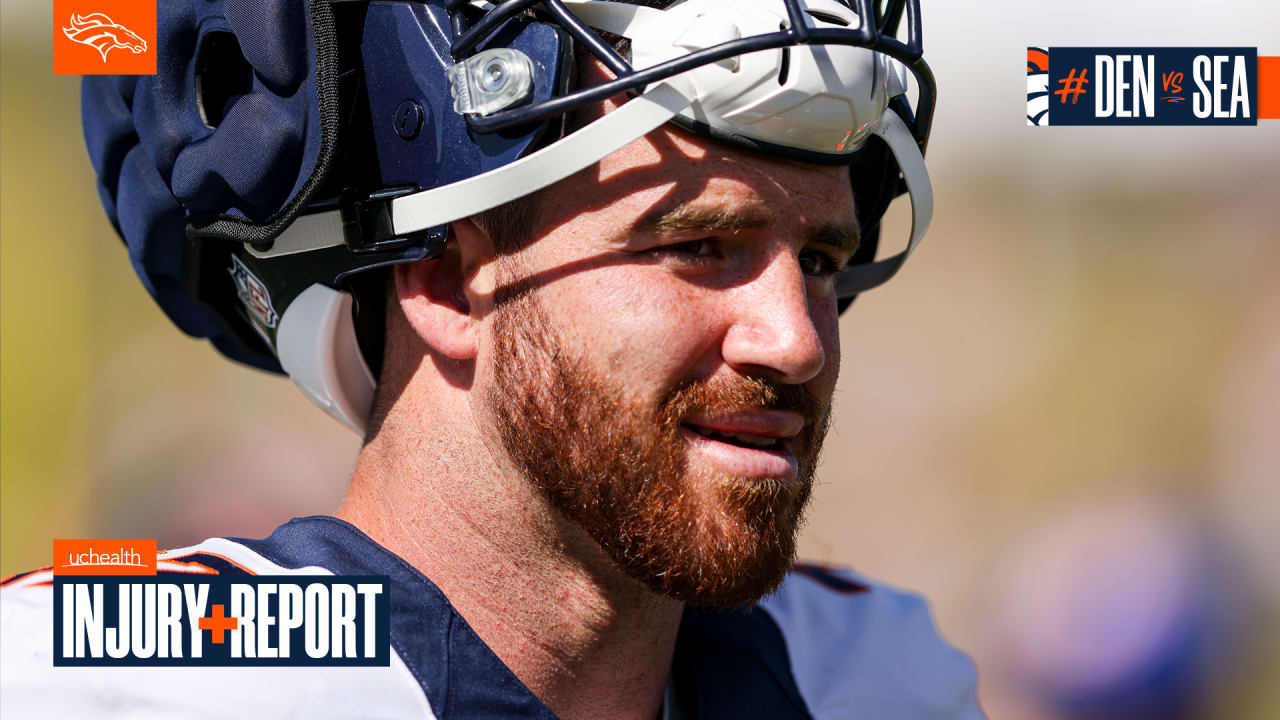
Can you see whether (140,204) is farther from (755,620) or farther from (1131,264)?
(1131,264)

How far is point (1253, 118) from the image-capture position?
3410 millimetres

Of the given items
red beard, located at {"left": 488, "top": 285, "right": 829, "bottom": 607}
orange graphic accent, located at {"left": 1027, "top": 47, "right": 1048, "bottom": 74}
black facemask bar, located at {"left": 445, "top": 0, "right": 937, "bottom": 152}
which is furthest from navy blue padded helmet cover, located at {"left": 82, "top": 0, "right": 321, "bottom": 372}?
orange graphic accent, located at {"left": 1027, "top": 47, "right": 1048, "bottom": 74}

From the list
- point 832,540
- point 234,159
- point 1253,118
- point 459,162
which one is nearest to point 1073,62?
point 1253,118

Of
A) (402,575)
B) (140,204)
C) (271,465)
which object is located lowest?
(271,465)

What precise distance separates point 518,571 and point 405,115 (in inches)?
28.0

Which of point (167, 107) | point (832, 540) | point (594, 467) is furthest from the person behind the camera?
point (832, 540)

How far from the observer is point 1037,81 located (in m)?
3.37

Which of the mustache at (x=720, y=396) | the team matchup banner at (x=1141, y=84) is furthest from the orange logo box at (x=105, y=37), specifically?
the team matchup banner at (x=1141, y=84)

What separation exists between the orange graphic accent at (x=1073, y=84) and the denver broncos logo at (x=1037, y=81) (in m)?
0.05

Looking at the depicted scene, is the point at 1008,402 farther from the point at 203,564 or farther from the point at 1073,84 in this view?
the point at 203,564

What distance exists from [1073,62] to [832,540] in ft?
13.3

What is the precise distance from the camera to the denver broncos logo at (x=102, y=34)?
6.63ft

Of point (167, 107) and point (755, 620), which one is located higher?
point (167, 107)

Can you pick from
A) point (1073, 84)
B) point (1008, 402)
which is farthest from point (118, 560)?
point (1008, 402)
